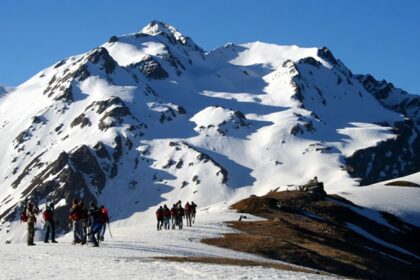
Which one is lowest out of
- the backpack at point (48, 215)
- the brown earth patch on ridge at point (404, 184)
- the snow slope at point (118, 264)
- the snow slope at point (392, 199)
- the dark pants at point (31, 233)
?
the snow slope at point (118, 264)

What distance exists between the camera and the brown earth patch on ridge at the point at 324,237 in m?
56.0

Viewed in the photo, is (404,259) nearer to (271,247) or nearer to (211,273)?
(271,247)

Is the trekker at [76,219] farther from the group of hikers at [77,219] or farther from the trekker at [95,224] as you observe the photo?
the trekker at [95,224]

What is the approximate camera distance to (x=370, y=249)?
7450 centimetres

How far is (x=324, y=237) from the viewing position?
7469 cm

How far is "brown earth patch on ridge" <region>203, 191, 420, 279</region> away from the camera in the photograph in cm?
5603

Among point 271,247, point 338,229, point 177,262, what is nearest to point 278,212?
point 338,229

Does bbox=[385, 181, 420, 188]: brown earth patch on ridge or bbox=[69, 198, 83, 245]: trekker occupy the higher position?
bbox=[385, 181, 420, 188]: brown earth patch on ridge

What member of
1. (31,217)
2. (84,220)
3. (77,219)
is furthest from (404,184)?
(31,217)

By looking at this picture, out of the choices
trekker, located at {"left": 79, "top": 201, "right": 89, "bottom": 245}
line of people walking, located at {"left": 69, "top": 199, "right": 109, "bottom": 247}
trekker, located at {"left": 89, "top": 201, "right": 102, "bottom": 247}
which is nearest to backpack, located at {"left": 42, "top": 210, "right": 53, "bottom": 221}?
line of people walking, located at {"left": 69, "top": 199, "right": 109, "bottom": 247}

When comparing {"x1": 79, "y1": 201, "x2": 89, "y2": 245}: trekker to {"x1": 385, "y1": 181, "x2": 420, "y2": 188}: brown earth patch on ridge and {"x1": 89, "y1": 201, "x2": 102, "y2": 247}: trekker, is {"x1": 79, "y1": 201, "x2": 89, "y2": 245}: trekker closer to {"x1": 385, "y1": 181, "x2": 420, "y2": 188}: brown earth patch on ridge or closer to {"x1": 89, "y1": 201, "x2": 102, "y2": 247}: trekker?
{"x1": 89, "y1": 201, "x2": 102, "y2": 247}: trekker

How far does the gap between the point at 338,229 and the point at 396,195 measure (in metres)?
44.9

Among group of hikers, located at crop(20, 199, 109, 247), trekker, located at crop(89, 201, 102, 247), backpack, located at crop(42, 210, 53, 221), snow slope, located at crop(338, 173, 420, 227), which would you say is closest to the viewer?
trekker, located at crop(89, 201, 102, 247)

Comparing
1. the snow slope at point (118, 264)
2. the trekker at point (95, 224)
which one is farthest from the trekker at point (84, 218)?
the snow slope at point (118, 264)
